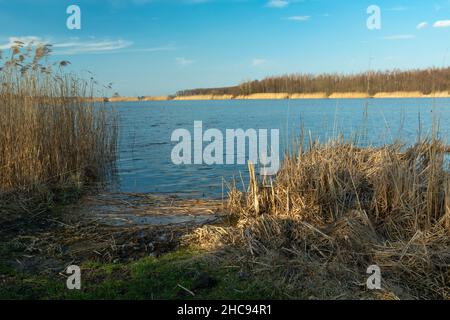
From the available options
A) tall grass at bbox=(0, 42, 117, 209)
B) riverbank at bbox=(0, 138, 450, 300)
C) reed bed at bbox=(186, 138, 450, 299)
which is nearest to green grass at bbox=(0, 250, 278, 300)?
riverbank at bbox=(0, 138, 450, 300)

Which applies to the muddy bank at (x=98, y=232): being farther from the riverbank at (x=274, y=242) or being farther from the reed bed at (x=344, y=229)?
the reed bed at (x=344, y=229)

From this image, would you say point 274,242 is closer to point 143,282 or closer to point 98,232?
point 143,282

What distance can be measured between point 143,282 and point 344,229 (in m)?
2.34

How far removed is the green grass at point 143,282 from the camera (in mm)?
3828

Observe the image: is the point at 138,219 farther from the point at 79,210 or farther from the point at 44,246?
the point at 44,246

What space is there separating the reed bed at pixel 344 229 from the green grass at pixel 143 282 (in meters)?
0.25

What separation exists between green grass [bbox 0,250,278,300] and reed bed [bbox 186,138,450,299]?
0.82 feet

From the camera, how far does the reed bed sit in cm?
401

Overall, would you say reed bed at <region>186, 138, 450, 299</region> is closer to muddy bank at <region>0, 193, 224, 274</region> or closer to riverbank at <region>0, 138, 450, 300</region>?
riverbank at <region>0, 138, 450, 300</region>

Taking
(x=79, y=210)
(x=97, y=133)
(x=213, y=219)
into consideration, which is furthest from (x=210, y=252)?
(x=97, y=133)

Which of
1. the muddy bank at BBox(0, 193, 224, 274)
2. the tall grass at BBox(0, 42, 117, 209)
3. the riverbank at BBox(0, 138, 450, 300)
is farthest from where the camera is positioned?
the tall grass at BBox(0, 42, 117, 209)

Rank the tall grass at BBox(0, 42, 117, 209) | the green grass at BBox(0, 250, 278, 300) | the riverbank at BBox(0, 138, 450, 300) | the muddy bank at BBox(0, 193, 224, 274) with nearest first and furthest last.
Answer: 1. the green grass at BBox(0, 250, 278, 300)
2. the riverbank at BBox(0, 138, 450, 300)
3. the muddy bank at BBox(0, 193, 224, 274)
4. the tall grass at BBox(0, 42, 117, 209)

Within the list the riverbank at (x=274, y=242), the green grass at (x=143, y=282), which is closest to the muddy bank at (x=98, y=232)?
the riverbank at (x=274, y=242)

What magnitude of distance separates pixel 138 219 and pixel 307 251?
3068 millimetres
